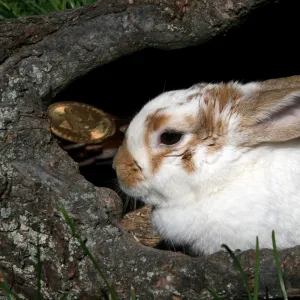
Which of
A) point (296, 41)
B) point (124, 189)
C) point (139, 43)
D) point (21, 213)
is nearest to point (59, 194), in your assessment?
point (21, 213)

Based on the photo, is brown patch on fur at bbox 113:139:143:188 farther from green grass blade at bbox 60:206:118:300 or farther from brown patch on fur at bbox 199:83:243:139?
green grass blade at bbox 60:206:118:300

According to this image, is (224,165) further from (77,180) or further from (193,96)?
Answer: (77,180)

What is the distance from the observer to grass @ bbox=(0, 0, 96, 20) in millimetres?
4305

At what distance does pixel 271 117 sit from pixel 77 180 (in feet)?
2.93

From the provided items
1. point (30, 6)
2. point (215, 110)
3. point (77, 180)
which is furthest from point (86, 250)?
point (30, 6)

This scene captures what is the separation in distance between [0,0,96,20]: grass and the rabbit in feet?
4.69

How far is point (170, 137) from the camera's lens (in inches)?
121

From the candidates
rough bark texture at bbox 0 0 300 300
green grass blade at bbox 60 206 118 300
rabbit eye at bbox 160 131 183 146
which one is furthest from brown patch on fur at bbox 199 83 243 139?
green grass blade at bbox 60 206 118 300

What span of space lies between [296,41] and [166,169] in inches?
57.6

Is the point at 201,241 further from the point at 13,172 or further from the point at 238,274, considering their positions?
the point at 13,172

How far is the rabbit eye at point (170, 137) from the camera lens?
3.07 m

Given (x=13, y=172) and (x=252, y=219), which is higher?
(x=13, y=172)

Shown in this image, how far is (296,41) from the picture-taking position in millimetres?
4047

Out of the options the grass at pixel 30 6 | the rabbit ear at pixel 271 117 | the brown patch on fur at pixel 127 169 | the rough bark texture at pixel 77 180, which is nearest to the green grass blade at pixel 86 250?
the rough bark texture at pixel 77 180
